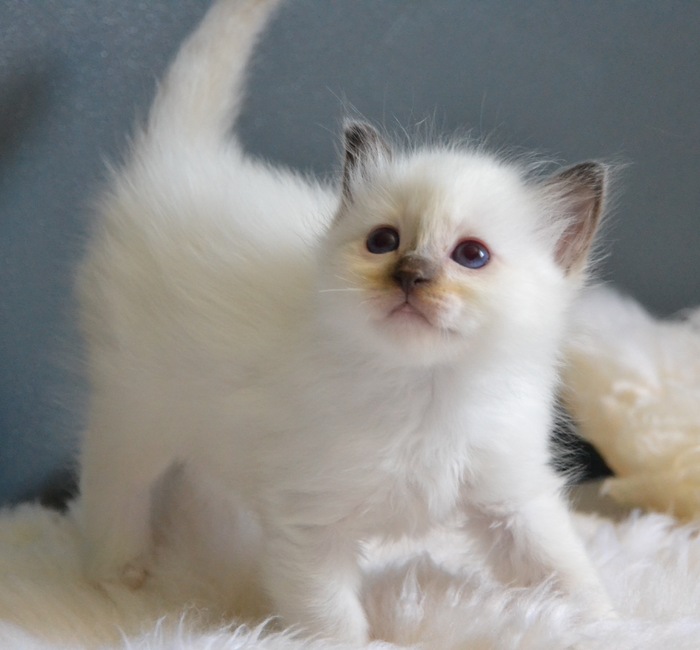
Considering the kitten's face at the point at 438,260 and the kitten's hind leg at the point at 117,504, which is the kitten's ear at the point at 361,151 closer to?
the kitten's face at the point at 438,260

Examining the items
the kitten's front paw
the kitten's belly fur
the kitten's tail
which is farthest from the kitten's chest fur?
the kitten's tail

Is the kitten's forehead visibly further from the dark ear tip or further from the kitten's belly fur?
the kitten's belly fur

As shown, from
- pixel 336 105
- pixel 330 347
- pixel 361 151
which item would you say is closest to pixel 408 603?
pixel 330 347

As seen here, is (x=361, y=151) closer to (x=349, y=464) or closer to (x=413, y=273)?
(x=413, y=273)

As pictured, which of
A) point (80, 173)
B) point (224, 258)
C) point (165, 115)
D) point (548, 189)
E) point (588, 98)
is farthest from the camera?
point (588, 98)

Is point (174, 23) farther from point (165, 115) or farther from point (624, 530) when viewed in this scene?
point (624, 530)

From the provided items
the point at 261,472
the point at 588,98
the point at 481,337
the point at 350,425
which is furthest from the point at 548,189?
the point at 588,98
